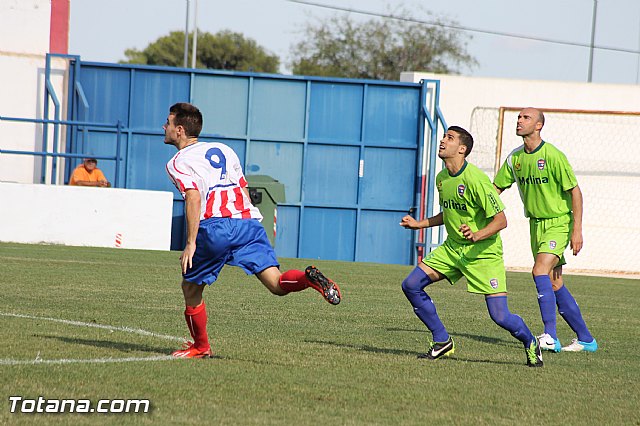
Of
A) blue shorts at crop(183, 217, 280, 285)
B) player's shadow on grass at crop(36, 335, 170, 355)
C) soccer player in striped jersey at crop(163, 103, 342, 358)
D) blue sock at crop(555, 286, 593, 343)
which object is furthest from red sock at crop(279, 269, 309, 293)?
blue sock at crop(555, 286, 593, 343)

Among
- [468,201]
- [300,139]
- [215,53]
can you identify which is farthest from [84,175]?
[215,53]

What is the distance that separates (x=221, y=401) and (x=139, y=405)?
461 millimetres

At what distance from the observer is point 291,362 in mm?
7156

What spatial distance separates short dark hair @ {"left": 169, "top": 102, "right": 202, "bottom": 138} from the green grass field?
1513 mm


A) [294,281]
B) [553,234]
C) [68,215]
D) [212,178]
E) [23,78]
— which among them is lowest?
[68,215]

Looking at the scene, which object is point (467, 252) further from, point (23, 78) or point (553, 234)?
point (23, 78)

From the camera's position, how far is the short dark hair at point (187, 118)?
707 cm

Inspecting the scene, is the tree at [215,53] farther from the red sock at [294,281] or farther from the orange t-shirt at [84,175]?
the red sock at [294,281]

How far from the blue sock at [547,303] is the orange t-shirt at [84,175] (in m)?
13.9

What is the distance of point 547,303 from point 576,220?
755 mm

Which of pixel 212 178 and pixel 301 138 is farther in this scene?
pixel 301 138

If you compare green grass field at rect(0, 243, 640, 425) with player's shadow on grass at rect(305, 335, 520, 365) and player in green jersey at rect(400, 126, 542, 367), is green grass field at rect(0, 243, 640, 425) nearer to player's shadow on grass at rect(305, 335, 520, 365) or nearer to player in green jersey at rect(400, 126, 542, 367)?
player's shadow on grass at rect(305, 335, 520, 365)

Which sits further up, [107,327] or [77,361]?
[77,361]

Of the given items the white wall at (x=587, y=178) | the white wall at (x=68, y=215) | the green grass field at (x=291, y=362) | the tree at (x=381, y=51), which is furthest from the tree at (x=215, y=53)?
the green grass field at (x=291, y=362)
